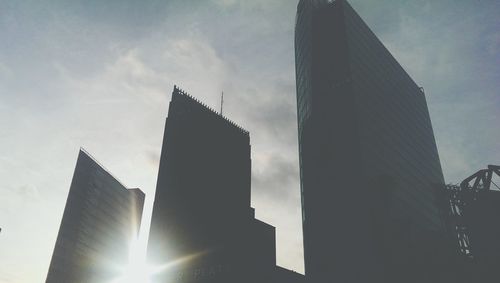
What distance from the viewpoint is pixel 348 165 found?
81250 mm

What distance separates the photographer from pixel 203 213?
137875 mm

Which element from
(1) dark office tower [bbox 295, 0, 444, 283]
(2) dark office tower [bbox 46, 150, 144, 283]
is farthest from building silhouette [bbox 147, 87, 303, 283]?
(1) dark office tower [bbox 295, 0, 444, 283]

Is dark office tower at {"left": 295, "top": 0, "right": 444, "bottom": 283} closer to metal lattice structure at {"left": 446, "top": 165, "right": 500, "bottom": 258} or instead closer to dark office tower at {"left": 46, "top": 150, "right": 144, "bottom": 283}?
metal lattice structure at {"left": 446, "top": 165, "right": 500, "bottom": 258}

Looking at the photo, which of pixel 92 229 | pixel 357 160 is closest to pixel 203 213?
pixel 92 229

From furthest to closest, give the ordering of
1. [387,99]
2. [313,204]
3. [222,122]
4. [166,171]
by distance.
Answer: [222,122] < [166,171] < [387,99] < [313,204]

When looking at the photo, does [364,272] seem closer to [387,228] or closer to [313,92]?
[387,228]

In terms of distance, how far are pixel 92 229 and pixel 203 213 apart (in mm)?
40702

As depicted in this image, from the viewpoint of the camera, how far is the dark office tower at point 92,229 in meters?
112

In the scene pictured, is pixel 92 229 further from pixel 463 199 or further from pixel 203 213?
pixel 463 199

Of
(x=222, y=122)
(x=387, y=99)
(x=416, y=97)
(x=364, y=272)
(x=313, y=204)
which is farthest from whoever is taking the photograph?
(x=222, y=122)

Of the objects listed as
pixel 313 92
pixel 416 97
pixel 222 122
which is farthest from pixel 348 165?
pixel 222 122

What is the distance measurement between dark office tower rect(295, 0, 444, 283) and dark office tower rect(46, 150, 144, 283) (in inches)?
3084

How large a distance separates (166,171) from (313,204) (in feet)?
236

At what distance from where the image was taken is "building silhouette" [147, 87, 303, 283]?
411ft
